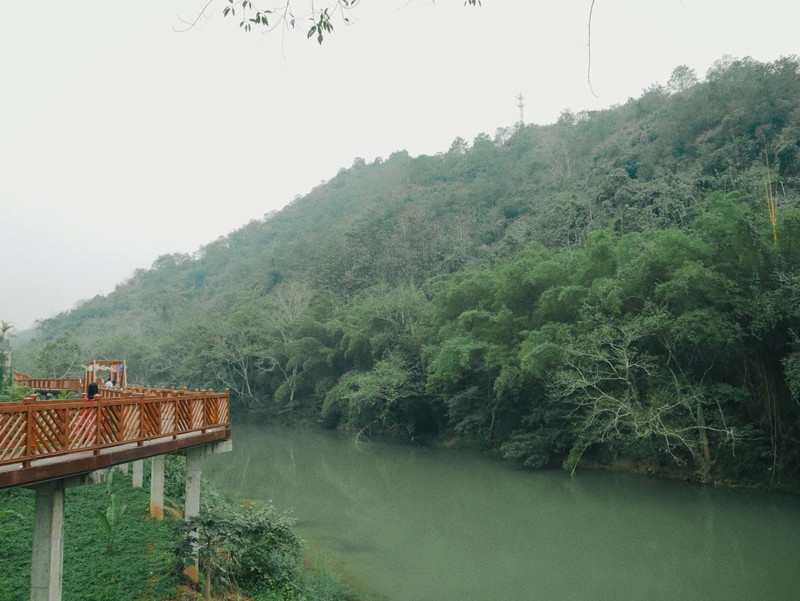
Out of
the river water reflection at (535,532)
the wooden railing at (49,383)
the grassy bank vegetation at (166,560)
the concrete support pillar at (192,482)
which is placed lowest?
the river water reflection at (535,532)

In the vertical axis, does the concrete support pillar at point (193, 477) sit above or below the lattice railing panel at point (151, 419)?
below

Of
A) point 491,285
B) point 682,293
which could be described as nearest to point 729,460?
point 682,293

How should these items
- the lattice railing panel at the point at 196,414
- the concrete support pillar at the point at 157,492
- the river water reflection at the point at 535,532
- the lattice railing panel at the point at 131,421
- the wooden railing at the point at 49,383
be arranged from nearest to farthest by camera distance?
the lattice railing panel at the point at 131,421 < the lattice railing panel at the point at 196,414 < the concrete support pillar at the point at 157,492 < the river water reflection at the point at 535,532 < the wooden railing at the point at 49,383

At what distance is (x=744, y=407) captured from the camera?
16.8m

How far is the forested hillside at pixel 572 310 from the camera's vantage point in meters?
15.8

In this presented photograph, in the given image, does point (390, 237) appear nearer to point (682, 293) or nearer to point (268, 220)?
point (682, 293)

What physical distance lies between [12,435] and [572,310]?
56.8 ft

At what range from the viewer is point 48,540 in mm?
5809

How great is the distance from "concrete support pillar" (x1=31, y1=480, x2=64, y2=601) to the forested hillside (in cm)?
1382

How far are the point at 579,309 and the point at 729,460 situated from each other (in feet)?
19.6

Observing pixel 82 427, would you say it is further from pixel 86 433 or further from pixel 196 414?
pixel 196 414

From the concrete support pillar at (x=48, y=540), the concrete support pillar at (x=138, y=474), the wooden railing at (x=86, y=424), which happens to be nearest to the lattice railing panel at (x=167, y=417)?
the wooden railing at (x=86, y=424)

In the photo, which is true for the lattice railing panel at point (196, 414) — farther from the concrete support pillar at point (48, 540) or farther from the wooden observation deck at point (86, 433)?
the concrete support pillar at point (48, 540)

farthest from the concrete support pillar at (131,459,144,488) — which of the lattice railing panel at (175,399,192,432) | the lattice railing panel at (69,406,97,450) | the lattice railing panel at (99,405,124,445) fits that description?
the lattice railing panel at (69,406,97,450)
